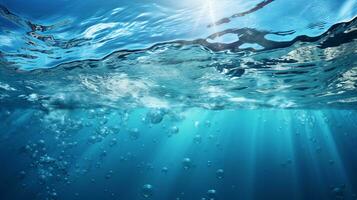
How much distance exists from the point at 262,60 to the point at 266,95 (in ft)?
37.0

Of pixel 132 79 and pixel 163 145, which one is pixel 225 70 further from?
pixel 163 145

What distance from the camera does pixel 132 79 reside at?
18.5 meters

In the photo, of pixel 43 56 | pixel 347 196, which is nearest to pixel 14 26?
pixel 43 56

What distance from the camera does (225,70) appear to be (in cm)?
1569

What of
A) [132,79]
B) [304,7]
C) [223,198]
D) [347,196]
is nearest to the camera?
[304,7]

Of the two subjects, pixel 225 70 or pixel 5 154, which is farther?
pixel 5 154

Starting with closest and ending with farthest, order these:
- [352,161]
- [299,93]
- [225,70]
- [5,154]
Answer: [225,70], [299,93], [352,161], [5,154]

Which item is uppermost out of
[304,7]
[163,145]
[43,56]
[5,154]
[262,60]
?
[163,145]

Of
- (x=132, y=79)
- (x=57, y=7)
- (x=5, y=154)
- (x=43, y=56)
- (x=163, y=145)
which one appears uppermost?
(x=163, y=145)

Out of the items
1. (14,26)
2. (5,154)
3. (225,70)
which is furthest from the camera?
(5,154)

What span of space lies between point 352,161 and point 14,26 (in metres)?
51.9

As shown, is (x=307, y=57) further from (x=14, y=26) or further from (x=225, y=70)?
(x=14, y=26)

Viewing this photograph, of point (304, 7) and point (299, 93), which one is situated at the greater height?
point (299, 93)

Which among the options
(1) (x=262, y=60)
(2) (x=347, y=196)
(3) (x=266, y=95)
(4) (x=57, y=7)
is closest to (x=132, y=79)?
(1) (x=262, y=60)
